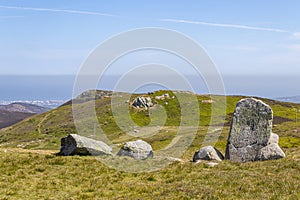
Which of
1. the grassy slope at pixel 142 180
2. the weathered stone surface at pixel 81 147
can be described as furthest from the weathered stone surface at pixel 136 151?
the grassy slope at pixel 142 180

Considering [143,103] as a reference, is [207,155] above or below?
below

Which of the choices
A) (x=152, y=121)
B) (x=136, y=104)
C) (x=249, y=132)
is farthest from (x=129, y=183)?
(x=136, y=104)

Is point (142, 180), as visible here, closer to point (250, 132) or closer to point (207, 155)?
point (207, 155)

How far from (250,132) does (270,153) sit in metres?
2.88

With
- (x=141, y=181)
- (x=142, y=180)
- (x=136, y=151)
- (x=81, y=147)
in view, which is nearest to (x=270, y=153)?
(x=136, y=151)

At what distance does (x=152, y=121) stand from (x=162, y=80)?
120 metres

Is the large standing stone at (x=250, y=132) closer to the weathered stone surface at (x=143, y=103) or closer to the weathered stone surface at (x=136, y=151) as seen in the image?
the weathered stone surface at (x=136, y=151)

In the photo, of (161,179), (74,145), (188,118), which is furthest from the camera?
(188,118)

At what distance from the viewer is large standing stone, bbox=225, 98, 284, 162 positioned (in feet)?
95.2

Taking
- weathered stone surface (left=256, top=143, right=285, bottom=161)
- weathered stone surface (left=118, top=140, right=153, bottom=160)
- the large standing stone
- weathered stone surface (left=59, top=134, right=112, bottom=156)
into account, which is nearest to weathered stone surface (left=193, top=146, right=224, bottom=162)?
the large standing stone

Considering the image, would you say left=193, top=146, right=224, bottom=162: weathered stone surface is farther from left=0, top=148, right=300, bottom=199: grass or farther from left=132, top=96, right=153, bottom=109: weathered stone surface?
left=132, top=96, right=153, bottom=109: weathered stone surface

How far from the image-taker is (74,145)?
2875cm

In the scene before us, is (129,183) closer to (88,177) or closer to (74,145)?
(88,177)

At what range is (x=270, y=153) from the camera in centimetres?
2781
